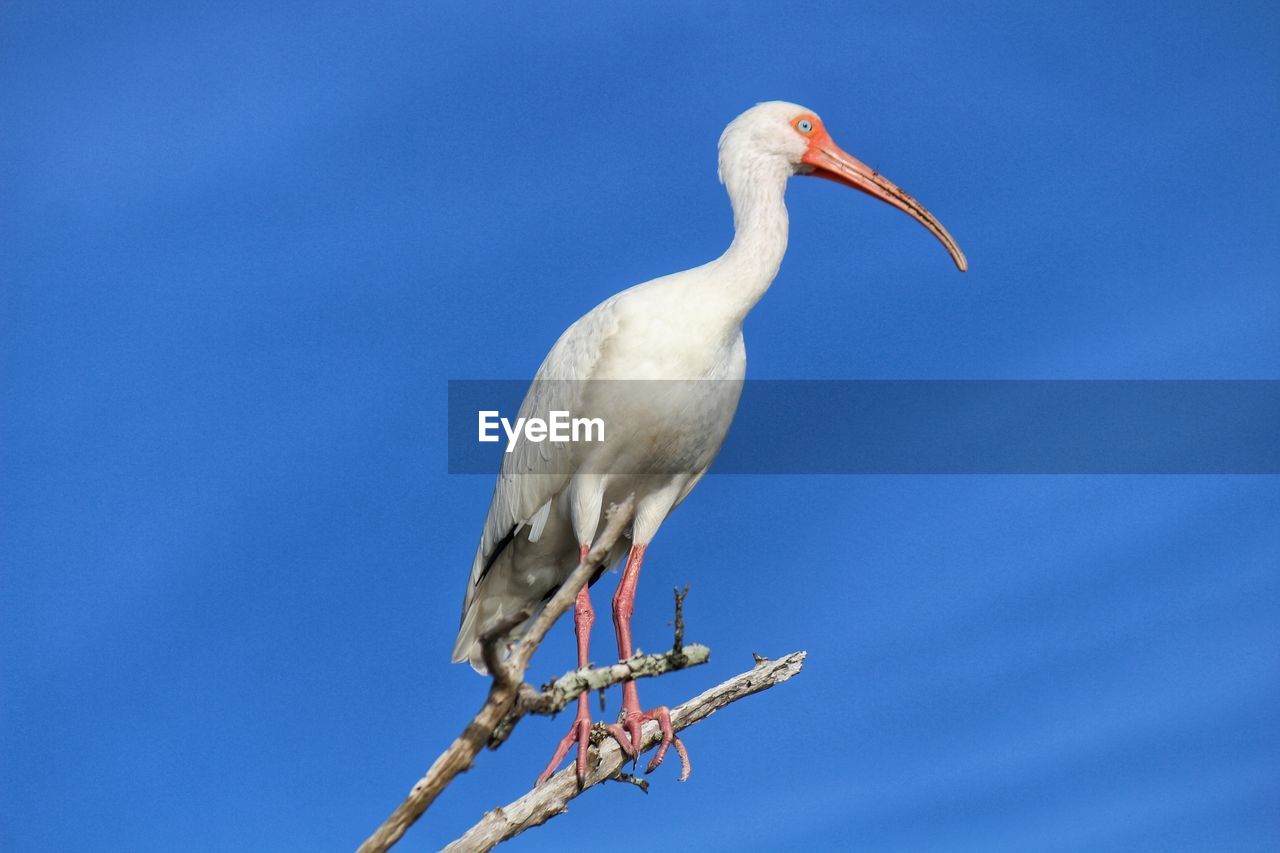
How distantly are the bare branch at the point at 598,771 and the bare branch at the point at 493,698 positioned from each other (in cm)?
86

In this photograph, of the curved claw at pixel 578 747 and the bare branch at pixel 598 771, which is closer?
the bare branch at pixel 598 771

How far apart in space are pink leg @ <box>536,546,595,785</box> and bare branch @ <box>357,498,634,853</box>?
4.41 feet

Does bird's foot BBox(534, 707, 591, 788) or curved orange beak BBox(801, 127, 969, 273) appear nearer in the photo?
bird's foot BBox(534, 707, 591, 788)

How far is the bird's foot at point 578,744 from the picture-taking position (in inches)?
301

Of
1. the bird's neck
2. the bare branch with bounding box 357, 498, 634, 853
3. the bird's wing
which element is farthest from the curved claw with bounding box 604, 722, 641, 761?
the bird's neck

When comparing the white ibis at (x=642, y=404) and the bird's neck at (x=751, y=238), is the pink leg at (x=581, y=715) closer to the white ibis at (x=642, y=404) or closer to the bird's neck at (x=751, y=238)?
the white ibis at (x=642, y=404)

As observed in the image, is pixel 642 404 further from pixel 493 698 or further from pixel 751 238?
pixel 493 698

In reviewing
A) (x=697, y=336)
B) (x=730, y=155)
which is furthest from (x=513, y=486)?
(x=730, y=155)

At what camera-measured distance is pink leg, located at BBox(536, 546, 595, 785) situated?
7676mm

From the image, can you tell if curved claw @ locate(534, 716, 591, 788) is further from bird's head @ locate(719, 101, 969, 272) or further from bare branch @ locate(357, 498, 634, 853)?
bird's head @ locate(719, 101, 969, 272)

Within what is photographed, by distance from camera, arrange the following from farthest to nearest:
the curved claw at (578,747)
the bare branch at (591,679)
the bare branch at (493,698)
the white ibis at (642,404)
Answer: the white ibis at (642,404), the curved claw at (578,747), the bare branch at (591,679), the bare branch at (493,698)

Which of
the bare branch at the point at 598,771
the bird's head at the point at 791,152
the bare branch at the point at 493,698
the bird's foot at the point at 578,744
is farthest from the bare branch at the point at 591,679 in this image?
the bird's head at the point at 791,152

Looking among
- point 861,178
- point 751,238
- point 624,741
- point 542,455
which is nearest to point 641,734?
point 624,741

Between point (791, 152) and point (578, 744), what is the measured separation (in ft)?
13.7
